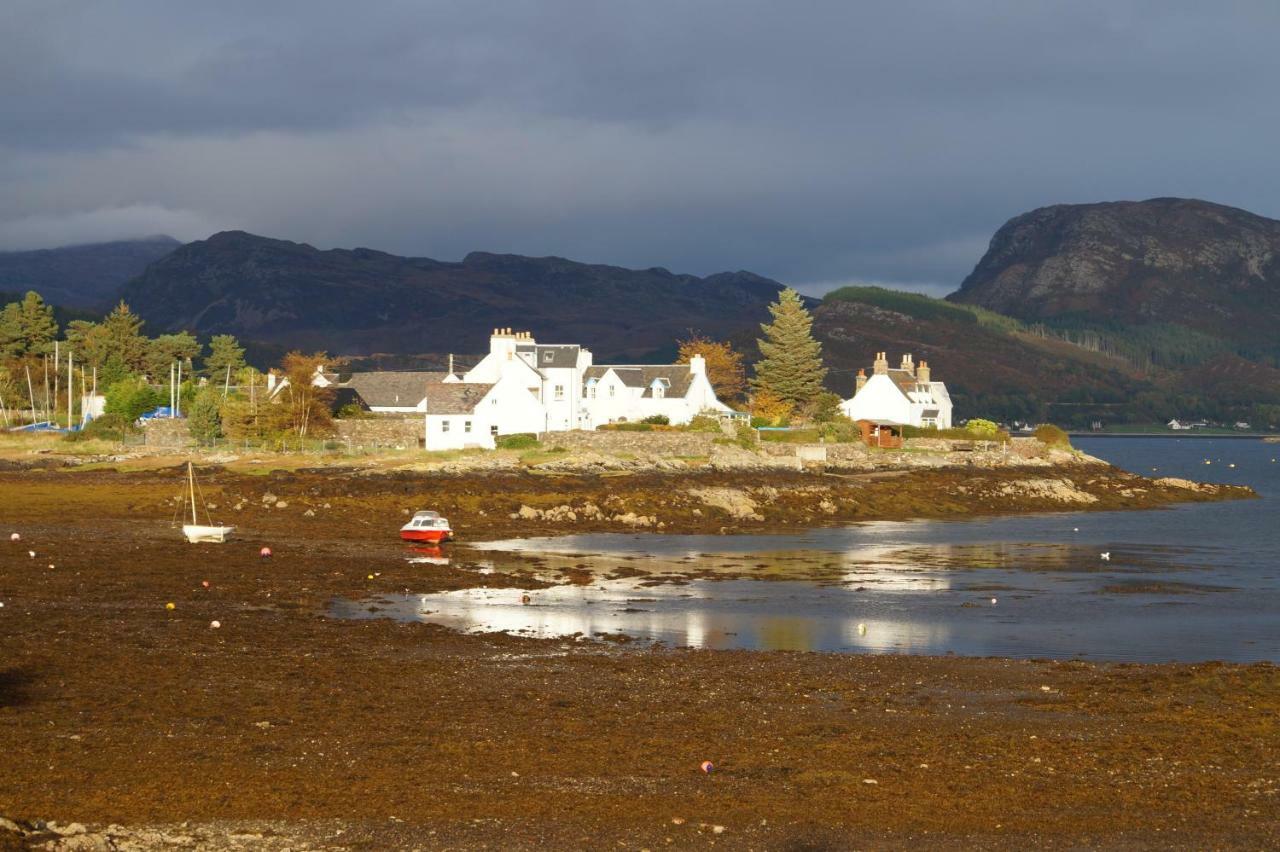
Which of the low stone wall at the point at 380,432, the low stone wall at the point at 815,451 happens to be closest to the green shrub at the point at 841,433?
the low stone wall at the point at 815,451

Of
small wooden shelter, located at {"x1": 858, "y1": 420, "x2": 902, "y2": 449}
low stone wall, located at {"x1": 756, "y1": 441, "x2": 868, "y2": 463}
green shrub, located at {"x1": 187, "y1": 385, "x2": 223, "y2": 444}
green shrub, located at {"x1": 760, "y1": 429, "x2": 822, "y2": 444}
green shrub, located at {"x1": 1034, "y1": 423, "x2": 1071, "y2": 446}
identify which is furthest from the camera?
green shrub, located at {"x1": 1034, "y1": 423, "x2": 1071, "y2": 446}

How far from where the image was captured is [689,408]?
9238 centimetres

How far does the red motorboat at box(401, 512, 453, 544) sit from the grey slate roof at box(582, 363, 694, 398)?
4600 centimetres

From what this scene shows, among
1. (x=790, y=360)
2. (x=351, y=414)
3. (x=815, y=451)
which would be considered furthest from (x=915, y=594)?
(x=790, y=360)

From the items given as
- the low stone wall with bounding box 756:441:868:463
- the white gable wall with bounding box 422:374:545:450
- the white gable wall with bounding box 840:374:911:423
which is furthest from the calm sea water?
the white gable wall with bounding box 840:374:911:423

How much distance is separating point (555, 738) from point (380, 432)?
6757 cm

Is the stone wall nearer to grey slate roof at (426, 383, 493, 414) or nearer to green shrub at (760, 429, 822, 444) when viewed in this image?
grey slate roof at (426, 383, 493, 414)

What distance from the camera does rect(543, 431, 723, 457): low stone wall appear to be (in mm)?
79500

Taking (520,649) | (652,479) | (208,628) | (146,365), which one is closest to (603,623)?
(520,649)

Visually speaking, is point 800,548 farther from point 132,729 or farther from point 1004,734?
point 132,729

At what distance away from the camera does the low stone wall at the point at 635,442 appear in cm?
7950

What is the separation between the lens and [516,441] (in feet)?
258

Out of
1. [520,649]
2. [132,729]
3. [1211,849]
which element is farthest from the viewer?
[520,649]

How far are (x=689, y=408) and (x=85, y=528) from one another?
50.9m
